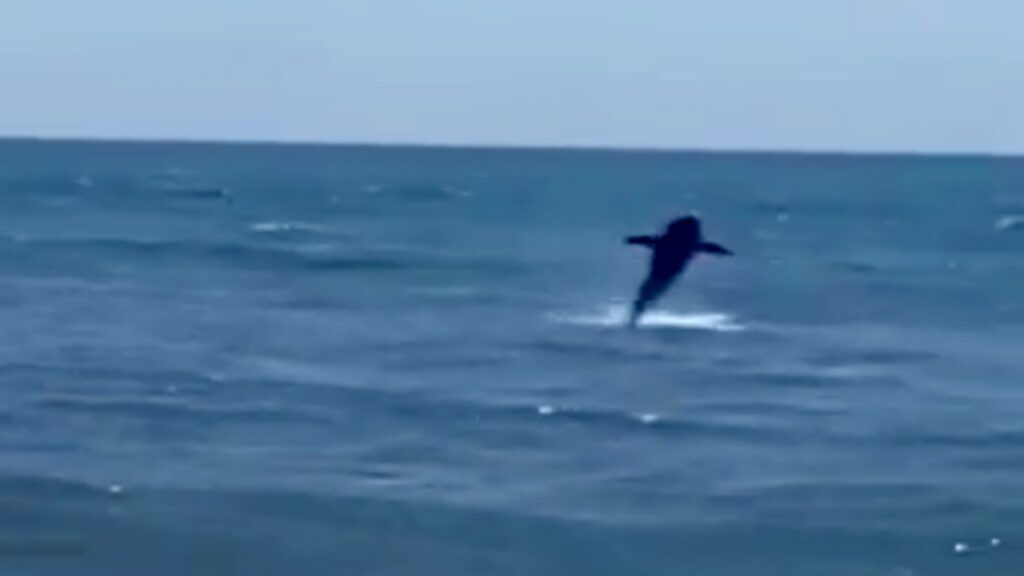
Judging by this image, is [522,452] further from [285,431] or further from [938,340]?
[938,340]

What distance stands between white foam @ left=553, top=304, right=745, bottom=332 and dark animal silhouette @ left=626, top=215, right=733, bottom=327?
1019 inches

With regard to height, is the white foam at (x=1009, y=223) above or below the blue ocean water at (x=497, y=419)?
above

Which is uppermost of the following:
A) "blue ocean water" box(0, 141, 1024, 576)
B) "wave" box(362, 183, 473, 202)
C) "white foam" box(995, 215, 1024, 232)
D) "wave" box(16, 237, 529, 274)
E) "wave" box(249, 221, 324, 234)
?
"wave" box(362, 183, 473, 202)

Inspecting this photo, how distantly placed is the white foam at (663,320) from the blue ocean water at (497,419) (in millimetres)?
196

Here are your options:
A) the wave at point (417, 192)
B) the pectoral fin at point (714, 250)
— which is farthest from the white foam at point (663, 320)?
the wave at point (417, 192)

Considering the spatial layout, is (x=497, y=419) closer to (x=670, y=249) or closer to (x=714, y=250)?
(x=670, y=249)

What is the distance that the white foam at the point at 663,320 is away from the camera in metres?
50.3

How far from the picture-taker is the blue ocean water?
78.0 feet

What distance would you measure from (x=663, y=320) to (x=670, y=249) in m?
29.2

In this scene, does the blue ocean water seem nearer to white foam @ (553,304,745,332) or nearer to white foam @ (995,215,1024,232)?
white foam @ (553,304,745,332)

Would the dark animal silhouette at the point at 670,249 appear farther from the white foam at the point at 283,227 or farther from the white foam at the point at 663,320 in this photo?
the white foam at the point at 283,227

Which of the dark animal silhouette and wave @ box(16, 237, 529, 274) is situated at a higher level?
wave @ box(16, 237, 529, 274)

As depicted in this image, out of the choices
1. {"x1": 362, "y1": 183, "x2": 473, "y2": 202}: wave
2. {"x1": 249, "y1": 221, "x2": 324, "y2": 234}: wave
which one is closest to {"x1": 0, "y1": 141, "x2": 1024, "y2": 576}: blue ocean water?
{"x1": 249, "y1": 221, "x2": 324, "y2": 234}: wave

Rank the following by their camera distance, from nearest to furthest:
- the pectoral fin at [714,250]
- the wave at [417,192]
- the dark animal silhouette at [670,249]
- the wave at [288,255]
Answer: the pectoral fin at [714,250], the dark animal silhouette at [670,249], the wave at [288,255], the wave at [417,192]
